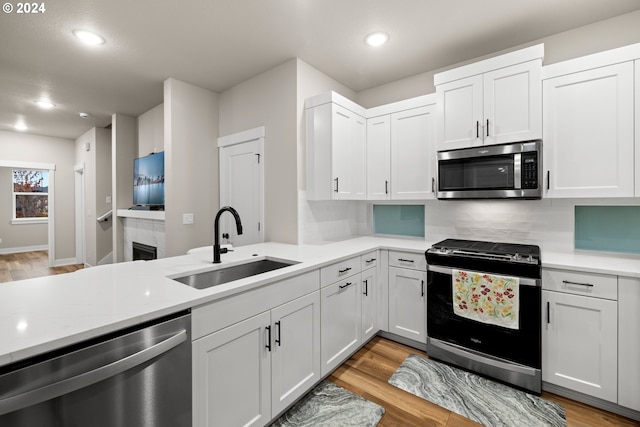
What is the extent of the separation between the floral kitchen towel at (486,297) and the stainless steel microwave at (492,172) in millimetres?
667

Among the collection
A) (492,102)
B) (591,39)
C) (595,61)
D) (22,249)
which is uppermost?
(591,39)

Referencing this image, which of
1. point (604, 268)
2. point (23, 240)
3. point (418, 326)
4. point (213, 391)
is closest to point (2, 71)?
point (213, 391)

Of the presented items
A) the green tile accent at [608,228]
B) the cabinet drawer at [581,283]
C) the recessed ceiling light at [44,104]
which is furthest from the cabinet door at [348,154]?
the recessed ceiling light at [44,104]

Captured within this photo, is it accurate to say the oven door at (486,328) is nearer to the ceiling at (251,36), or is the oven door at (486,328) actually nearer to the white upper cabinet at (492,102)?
the white upper cabinet at (492,102)

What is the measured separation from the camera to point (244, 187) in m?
3.37

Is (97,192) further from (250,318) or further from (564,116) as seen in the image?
(564,116)

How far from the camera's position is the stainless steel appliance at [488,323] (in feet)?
6.53

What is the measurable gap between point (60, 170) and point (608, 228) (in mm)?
8982

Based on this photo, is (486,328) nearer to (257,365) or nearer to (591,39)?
(257,365)

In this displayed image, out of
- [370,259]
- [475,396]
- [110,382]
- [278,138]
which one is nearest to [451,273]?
[370,259]

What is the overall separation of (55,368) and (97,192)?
18.0 ft

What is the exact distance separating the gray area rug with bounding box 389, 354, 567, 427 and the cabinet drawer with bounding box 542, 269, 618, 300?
0.76 m

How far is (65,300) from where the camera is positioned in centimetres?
120

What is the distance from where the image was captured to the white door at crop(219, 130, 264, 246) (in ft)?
10.4
